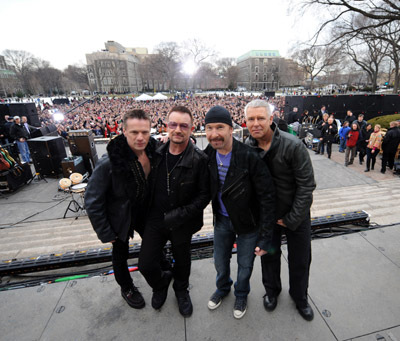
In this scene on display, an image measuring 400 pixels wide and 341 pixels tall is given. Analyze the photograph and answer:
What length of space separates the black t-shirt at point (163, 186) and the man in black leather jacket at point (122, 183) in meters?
0.12

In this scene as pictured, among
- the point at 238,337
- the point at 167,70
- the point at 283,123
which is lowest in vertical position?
the point at 238,337

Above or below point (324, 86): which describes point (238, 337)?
below

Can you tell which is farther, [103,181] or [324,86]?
[324,86]

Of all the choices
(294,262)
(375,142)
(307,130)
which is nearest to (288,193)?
(294,262)

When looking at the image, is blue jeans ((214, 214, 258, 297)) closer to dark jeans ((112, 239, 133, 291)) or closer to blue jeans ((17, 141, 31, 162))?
dark jeans ((112, 239, 133, 291))

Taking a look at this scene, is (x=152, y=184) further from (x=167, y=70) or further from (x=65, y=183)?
(x=167, y=70)

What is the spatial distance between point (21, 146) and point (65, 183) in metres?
6.73

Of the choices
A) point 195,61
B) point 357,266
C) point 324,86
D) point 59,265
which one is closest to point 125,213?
point 59,265

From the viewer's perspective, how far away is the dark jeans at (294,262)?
6.37 ft

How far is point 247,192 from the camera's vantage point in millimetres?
→ 1802

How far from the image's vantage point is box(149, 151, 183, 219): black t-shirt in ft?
6.49

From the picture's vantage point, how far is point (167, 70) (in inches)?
2640

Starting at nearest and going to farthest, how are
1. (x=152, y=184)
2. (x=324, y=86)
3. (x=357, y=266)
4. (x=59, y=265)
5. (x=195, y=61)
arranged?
(x=152, y=184), (x=357, y=266), (x=59, y=265), (x=195, y=61), (x=324, y=86)

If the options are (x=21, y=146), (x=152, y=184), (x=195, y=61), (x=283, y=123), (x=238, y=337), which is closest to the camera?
(x=238, y=337)
